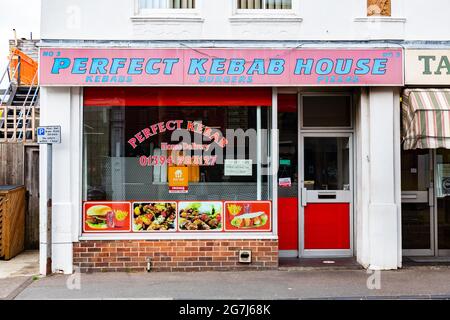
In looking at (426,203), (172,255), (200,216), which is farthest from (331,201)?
(172,255)

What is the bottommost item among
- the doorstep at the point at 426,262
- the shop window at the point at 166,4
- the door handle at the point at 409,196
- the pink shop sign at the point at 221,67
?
the doorstep at the point at 426,262

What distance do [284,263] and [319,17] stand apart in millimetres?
4010

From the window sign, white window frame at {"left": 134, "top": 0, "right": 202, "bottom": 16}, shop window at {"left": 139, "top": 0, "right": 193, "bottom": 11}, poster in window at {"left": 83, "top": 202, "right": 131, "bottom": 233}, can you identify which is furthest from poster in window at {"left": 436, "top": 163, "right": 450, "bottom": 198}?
poster in window at {"left": 83, "top": 202, "right": 131, "bottom": 233}

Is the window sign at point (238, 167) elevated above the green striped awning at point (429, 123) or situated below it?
below

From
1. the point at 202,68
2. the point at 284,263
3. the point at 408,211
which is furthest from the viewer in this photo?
the point at 408,211

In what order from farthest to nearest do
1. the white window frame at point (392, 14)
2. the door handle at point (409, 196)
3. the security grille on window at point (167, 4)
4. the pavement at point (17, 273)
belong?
the door handle at point (409, 196) < the security grille on window at point (167, 4) < the white window frame at point (392, 14) < the pavement at point (17, 273)

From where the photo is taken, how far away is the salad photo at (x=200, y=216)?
844 centimetres

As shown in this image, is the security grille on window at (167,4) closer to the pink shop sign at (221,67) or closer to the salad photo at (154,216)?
the pink shop sign at (221,67)

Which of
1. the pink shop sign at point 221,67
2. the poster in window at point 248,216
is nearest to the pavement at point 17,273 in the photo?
the pink shop sign at point 221,67

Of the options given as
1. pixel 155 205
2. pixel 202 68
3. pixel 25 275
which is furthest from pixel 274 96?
pixel 25 275

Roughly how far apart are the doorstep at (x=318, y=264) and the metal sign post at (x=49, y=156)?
11.7 feet

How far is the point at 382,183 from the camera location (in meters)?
8.40

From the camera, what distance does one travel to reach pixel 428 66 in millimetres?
8375

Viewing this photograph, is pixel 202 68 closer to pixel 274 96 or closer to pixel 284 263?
pixel 274 96
